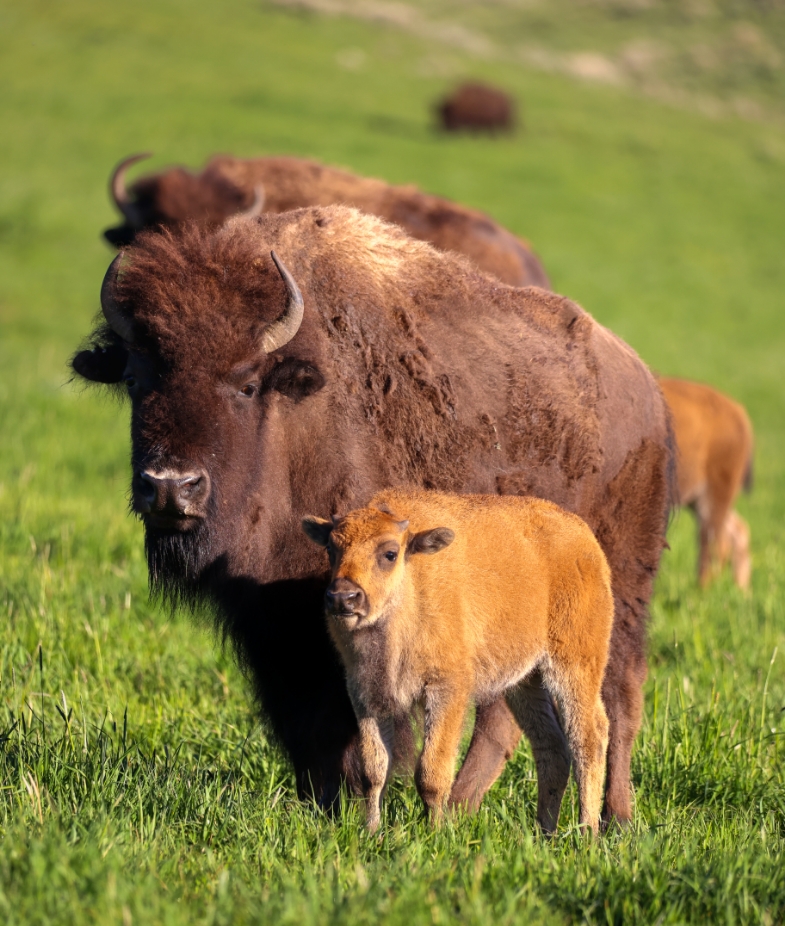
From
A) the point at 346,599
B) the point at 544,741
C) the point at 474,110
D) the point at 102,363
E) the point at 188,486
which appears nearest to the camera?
the point at 346,599

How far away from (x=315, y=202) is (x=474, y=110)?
1414 inches

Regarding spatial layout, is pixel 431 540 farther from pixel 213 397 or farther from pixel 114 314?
pixel 114 314

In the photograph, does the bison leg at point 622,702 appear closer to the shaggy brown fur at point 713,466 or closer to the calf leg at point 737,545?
the shaggy brown fur at point 713,466

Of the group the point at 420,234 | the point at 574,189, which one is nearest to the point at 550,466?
the point at 420,234

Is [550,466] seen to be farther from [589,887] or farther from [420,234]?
[420,234]

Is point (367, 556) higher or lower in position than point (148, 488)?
higher

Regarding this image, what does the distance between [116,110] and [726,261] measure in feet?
66.2

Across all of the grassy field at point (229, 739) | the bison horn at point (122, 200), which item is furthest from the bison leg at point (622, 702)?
the bison horn at point (122, 200)

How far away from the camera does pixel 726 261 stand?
117 feet

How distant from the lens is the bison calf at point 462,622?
4.04 meters

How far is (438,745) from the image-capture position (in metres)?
4.03

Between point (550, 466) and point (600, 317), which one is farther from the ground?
point (550, 466)

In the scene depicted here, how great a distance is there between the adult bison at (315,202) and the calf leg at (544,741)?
4.01 m

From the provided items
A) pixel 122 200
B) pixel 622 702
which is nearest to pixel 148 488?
pixel 622 702
